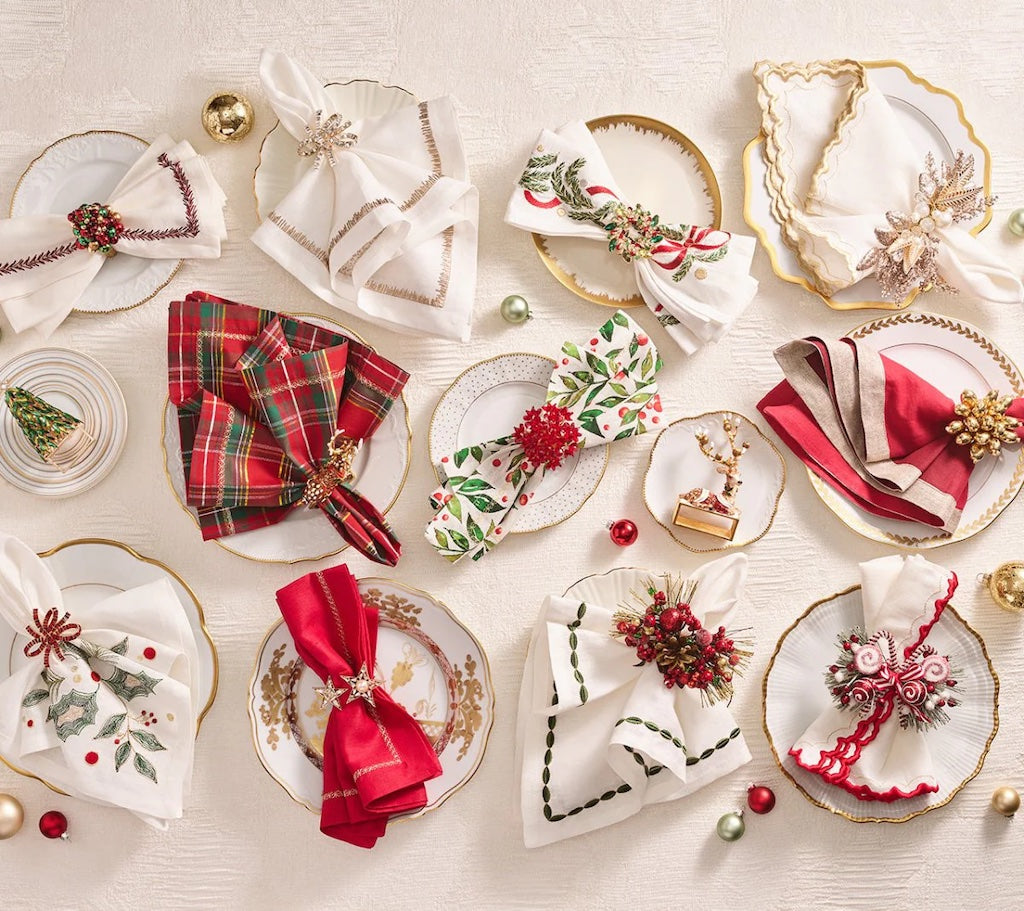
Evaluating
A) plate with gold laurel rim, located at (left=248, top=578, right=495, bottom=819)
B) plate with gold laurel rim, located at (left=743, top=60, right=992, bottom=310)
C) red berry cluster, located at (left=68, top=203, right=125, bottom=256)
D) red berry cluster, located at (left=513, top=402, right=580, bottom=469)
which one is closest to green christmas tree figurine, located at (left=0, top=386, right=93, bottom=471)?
red berry cluster, located at (left=68, top=203, right=125, bottom=256)

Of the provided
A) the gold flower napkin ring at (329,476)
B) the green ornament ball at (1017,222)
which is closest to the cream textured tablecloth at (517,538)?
the green ornament ball at (1017,222)

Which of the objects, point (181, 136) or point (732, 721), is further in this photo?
point (181, 136)

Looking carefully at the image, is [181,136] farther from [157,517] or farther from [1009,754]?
[1009,754]

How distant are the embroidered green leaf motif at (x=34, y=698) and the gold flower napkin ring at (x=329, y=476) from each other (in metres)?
0.63

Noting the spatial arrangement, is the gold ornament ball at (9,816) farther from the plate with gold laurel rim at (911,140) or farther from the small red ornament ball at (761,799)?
the plate with gold laurel rim at (911,140)

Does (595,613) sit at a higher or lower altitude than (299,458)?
lower

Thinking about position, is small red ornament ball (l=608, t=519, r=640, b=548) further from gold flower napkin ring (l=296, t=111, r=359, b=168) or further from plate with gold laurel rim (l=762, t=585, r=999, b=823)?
gold flower napkin ring (l=296, t=111, r=359, b=168)

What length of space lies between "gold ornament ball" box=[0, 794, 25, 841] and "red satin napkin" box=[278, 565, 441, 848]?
2.12ft

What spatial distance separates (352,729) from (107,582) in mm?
597

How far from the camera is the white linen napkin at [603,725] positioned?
1.69 metres

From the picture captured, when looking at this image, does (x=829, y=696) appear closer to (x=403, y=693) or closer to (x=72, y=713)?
(x=403, y=693)

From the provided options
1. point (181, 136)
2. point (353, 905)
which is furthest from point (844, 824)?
point (181, 136)

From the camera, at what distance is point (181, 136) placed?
1894 millimetres

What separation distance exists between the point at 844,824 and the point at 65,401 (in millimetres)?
1831
